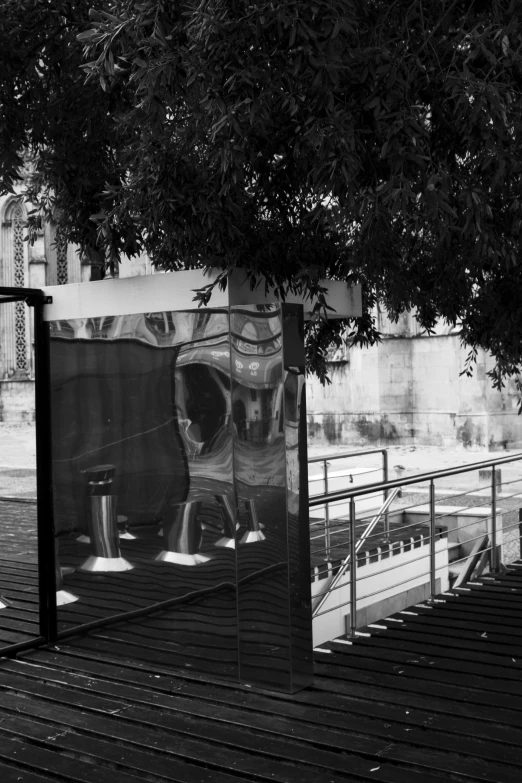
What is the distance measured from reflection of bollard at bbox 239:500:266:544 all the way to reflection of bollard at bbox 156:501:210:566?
39 centimetres

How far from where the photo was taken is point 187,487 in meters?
5.82

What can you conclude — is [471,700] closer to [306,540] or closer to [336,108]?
[306,540]

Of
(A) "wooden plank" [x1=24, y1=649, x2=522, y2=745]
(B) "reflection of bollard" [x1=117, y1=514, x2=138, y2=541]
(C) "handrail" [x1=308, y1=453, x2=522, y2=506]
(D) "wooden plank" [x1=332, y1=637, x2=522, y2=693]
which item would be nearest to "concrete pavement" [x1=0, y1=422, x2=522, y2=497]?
(C) "handrail" [x1=308, y1=453, x2=522, y2=506]

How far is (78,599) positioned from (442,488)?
13.0 meters

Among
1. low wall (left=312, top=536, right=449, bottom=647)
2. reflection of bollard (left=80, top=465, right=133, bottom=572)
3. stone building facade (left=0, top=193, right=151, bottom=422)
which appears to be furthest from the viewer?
stone building facade (left=0, top=193, right=151, bottom=422)

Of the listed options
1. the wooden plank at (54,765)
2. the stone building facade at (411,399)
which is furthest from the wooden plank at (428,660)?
the stone building facade at (411,399)

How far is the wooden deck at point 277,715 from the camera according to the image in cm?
438

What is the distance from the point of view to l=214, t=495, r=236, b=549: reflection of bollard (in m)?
5.59

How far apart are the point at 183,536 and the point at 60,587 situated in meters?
1.13

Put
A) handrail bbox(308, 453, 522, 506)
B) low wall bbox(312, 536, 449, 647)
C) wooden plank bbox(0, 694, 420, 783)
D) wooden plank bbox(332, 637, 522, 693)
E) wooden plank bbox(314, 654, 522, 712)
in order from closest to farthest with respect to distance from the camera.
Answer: wooden plank bbox(0, 694, 420, 783), wooden plank bbox(314, 654, 522, 712), wooden plank bbox(332, 637, 522, 693), handrail bbox(308, 453, 522, 506), low wall bbox(312, 536, 449, 647)

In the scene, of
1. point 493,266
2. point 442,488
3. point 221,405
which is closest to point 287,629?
point 221,405

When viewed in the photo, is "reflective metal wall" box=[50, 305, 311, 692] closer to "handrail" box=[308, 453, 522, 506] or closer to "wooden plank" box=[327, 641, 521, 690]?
"handrail" box=[308, 453, 522, 506]

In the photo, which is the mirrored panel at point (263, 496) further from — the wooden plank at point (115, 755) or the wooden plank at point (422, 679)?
the wooden plank at point (115, 755)

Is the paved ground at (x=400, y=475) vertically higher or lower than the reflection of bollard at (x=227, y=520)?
lower
